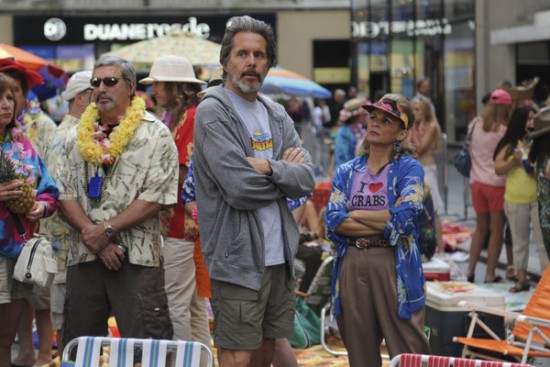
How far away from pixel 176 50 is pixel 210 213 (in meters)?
9.75

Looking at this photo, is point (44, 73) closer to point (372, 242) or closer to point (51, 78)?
point (51, 78)

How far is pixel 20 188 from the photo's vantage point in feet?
20.8

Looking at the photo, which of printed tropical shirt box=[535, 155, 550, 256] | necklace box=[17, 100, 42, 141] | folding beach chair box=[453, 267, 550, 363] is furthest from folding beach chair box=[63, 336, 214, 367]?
necklace box=[17, 100, 42, 141]

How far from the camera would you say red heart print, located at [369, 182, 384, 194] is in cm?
652

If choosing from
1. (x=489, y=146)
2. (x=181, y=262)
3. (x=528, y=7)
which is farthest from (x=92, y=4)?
(x=181, y=262)

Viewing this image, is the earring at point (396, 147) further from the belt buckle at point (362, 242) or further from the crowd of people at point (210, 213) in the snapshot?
the belt buckle at point (362, 242)

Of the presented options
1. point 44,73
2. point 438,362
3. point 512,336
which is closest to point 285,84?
point 44,73

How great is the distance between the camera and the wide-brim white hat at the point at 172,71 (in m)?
8.05

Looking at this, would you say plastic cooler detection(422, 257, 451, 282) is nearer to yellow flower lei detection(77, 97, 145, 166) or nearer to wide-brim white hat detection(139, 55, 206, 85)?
wide-brim white hat detection(139, 55, 206, 85)

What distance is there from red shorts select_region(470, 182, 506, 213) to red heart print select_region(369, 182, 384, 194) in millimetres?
5925

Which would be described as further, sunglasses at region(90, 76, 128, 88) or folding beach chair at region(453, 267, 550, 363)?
folding beach chair at region(453, 267, 550, 363)

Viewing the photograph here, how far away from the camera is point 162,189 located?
6.55m

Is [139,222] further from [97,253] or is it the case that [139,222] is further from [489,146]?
[489,146]

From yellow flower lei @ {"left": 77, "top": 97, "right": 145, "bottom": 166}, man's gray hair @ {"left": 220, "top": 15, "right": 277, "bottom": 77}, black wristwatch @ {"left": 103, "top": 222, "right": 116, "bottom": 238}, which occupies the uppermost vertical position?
man's gray hair @ {"left": 220, "top": 15, "right": 277, "bottom": 77}
